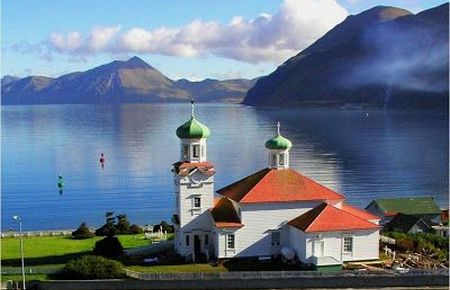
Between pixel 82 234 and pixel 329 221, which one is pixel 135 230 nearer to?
pixel 82 234

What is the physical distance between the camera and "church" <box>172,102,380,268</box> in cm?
4222

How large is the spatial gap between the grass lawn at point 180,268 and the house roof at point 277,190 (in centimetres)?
429

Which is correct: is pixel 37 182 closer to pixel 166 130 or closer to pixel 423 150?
pixel 423 150

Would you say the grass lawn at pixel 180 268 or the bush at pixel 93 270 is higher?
the bush at pixel 93 270

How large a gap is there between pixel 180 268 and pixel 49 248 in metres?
12.4

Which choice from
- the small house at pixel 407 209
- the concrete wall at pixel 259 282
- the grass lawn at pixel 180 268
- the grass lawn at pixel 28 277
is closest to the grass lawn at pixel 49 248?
the grass lawn at pixel 28 277

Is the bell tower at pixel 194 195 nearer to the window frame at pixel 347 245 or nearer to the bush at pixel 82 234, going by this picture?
the window frame at pixel 347 245

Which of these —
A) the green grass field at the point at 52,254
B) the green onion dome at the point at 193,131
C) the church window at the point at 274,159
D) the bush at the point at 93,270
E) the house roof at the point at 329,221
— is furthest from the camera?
the church window at the point at 274,159

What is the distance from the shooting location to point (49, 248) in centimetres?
4981

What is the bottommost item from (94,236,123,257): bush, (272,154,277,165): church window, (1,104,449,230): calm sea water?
(1,104,449,230): calm sea water

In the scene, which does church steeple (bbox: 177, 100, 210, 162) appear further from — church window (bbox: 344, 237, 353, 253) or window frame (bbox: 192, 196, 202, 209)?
church window (bbox: 344, 237, 353, 253)

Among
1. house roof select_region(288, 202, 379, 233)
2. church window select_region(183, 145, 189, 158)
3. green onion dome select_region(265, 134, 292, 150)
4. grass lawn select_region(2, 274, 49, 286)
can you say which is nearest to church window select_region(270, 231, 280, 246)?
house roof select_region(288, 202, 379, 233)

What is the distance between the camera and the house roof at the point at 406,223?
2163 inches

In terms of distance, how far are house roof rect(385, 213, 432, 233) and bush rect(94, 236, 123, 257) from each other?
836 inches
